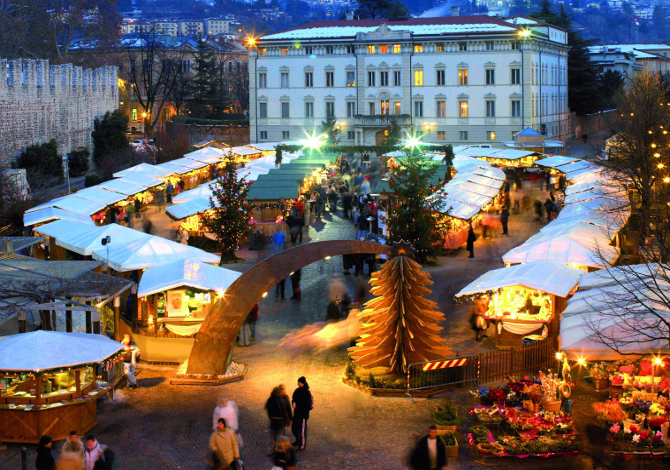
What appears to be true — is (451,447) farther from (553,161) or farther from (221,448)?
(553,161)

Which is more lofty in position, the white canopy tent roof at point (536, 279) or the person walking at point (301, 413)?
the white canopy tent roof at point (536, 279)

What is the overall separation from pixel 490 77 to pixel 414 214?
40768mm

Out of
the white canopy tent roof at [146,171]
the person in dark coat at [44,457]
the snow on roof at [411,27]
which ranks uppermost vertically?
the snow on roof at [411,27]

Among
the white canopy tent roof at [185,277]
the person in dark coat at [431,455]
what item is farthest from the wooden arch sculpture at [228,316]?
the person in dark coat at [431,455]

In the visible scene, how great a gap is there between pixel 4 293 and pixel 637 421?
1023cm

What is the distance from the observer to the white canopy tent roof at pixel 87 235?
70.4ft

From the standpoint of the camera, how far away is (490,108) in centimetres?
6444

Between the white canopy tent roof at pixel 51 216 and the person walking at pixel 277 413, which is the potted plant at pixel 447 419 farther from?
the white canopy tent roof at pixel 51 216

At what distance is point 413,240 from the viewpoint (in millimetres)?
25750

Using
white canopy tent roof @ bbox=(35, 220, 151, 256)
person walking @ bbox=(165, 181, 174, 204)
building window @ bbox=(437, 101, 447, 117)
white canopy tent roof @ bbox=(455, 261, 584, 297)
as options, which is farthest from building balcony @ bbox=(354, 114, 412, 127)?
white canopy tent roof @ bbox=(455, 261, 584, 297)

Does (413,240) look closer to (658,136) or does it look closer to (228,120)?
(658,136)

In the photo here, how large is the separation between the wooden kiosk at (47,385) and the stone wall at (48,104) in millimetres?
26831

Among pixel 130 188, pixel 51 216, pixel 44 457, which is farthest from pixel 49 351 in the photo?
pixel 130 188

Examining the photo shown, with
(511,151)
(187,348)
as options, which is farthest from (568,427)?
(511,151)
